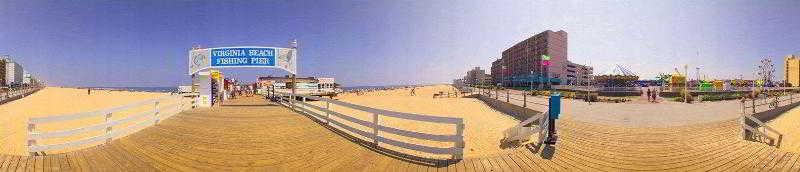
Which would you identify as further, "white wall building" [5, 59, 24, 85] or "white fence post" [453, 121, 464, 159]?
"white wall building" [5, 59, 24, 85]

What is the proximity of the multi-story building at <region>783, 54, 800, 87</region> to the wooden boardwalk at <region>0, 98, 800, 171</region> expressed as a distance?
120m

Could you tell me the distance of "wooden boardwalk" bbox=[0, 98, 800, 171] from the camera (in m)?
6.47

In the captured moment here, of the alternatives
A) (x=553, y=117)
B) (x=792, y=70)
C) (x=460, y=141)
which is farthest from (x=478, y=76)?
(x=460, y=141)

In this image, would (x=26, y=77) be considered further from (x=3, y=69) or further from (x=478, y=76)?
(x=478, y=76)

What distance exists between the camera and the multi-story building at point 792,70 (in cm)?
9075

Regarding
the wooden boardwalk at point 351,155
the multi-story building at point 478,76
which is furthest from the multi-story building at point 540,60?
the wooden boardwalk at point 351,155

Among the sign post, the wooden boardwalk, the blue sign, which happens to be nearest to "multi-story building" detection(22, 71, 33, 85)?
the sign post

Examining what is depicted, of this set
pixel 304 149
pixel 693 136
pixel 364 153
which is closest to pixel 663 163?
pixel 693 136

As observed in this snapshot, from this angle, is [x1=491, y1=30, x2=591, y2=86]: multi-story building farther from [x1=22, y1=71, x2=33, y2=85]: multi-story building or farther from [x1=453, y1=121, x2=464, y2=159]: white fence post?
[x1=22, y1=71, x2=33, y2=85]: multi-story building

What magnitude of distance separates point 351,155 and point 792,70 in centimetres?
13063

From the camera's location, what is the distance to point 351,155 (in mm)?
7234

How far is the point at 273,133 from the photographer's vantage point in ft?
30.7

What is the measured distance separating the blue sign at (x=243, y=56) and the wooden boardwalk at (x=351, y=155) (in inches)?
422

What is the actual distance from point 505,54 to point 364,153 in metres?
130
